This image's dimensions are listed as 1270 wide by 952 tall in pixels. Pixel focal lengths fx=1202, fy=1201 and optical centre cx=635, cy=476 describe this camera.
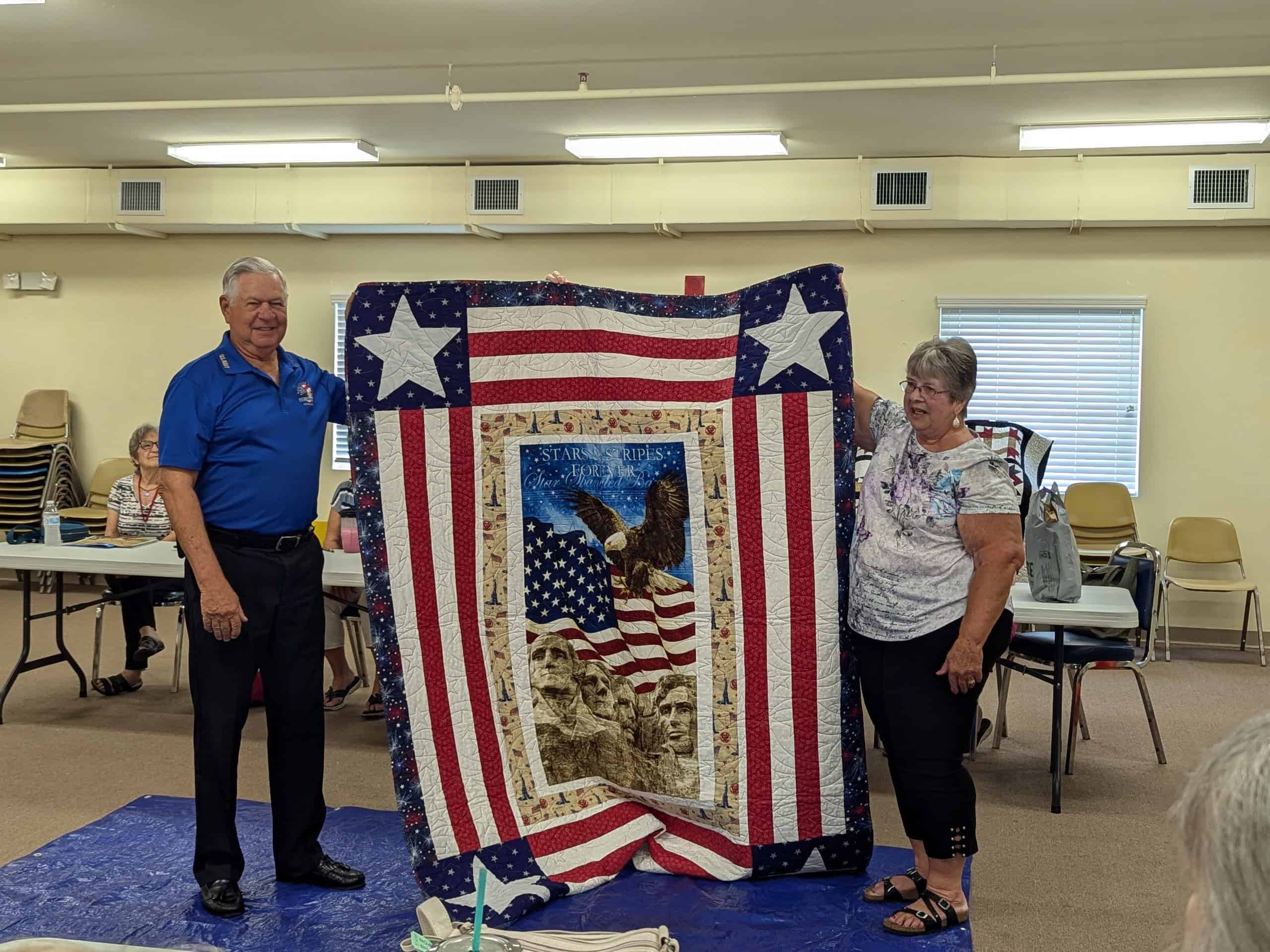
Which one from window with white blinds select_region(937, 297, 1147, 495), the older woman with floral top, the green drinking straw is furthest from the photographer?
window with white blinds select_region(937, 297, 1147, 495)

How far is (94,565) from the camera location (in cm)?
477

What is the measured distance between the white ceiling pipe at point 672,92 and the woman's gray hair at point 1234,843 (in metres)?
4.86

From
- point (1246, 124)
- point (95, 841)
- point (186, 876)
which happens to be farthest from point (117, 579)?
point (1246, 124)

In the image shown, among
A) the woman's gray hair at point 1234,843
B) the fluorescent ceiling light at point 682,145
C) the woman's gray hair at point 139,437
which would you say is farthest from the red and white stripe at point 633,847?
the fluorescent ceiling light at point 682,145

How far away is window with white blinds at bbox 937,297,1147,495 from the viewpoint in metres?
7.30

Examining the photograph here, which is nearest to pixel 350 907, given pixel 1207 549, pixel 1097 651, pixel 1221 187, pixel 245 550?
pixel 245 550

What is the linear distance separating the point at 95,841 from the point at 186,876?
1.41ft

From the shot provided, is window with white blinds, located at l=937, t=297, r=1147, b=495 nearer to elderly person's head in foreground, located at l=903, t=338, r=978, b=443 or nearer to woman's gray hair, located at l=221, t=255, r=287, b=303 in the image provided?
elderly person's head in foreground, located at l=903, t=338, r=978, b=443

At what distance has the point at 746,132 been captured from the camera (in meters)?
6.68

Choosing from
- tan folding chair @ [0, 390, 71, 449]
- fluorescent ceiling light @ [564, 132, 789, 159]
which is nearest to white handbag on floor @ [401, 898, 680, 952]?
fluorescent ceiling light @ [564, 132, 789, 159]

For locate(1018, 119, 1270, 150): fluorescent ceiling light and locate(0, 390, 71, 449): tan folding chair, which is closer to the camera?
locate(1018, 119, 1270, 150): fluorescent ceiling light

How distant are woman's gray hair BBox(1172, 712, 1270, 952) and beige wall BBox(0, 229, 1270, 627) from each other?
6.83m

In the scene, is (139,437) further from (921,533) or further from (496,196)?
(921,533)

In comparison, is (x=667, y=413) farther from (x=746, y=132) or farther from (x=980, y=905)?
(x=746, y=132)
